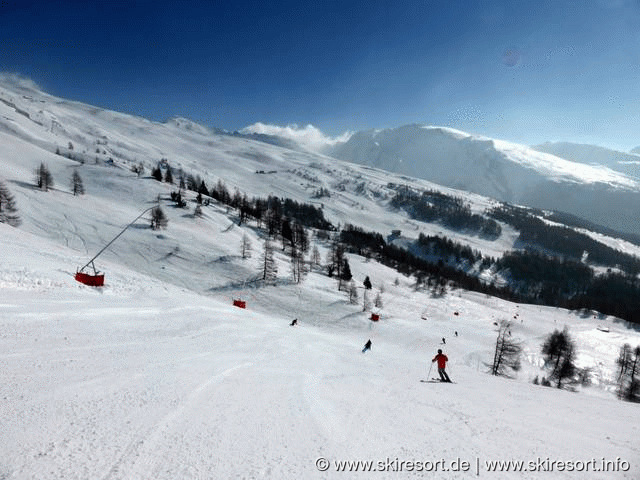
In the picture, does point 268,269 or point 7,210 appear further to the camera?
point 268,269

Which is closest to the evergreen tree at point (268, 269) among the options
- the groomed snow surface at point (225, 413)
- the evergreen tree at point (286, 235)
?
the evergreen tree at point (286, 235)

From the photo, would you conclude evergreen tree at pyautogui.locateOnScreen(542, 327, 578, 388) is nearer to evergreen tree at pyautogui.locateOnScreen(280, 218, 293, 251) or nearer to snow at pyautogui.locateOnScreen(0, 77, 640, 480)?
snow at pyautogui.locateOnScreen(0, 77, 640, 480)

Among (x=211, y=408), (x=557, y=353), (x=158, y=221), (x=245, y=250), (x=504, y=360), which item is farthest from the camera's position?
(x=158, y=221)

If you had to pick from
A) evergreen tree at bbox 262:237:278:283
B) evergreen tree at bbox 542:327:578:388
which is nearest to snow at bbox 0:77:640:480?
evergreen tree at bbox 262:237:278:283

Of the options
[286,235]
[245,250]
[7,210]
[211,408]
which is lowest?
[245,250]

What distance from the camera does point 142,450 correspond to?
6043 mm

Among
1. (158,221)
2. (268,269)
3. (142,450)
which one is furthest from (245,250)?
(142,450)

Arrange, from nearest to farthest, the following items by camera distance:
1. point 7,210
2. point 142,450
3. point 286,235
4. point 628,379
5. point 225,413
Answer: point 142,450
point 225,413
point 628,379
point 7,210
point 286,235

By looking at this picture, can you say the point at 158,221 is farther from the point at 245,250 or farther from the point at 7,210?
the point at 7,210

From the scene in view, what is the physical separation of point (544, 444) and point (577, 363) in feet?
296

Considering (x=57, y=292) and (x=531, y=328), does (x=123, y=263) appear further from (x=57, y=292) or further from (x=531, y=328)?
(x=531, y=328)

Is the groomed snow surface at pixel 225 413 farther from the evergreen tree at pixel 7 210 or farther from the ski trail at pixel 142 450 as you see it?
→ the evergreen tree at pixel 7 210

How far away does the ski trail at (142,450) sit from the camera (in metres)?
5.49

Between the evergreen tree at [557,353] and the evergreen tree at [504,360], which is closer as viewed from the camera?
the evergreen tree at [504,360]
